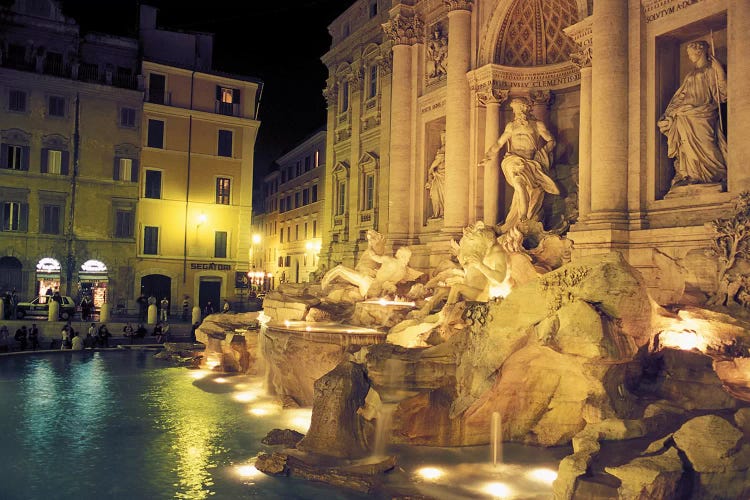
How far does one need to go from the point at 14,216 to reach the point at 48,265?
2.91m

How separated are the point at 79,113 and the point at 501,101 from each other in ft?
80.7

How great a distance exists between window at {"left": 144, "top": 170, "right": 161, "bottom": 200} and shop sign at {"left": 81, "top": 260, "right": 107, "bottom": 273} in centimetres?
437

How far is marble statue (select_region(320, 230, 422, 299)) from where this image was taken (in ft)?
56.4

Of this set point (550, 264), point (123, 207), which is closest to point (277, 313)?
point (550, 264)

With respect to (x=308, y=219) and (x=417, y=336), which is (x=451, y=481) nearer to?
(x=417, y=336)

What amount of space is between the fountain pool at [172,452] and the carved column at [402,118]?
914 cm

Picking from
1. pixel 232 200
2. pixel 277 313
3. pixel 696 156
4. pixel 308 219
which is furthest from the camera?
pixel 308 219

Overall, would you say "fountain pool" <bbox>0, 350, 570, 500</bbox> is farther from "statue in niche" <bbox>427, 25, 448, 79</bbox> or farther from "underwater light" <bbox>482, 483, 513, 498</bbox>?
"statue in niche" <bbox>427, 25, 448, 79</bbox>

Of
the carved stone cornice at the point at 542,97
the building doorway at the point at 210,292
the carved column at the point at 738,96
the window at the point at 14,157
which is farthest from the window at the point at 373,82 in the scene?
the window at the point at 14,157

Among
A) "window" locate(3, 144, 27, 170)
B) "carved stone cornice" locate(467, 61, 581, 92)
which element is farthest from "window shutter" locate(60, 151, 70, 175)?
"carved stone cornice" locate(467, 61, 581, 92)

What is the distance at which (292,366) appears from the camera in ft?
43.4

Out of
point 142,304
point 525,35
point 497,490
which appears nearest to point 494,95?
point 525,35

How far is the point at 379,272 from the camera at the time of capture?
56.7 ft

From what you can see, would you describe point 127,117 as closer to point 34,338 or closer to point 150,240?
point 150,240
